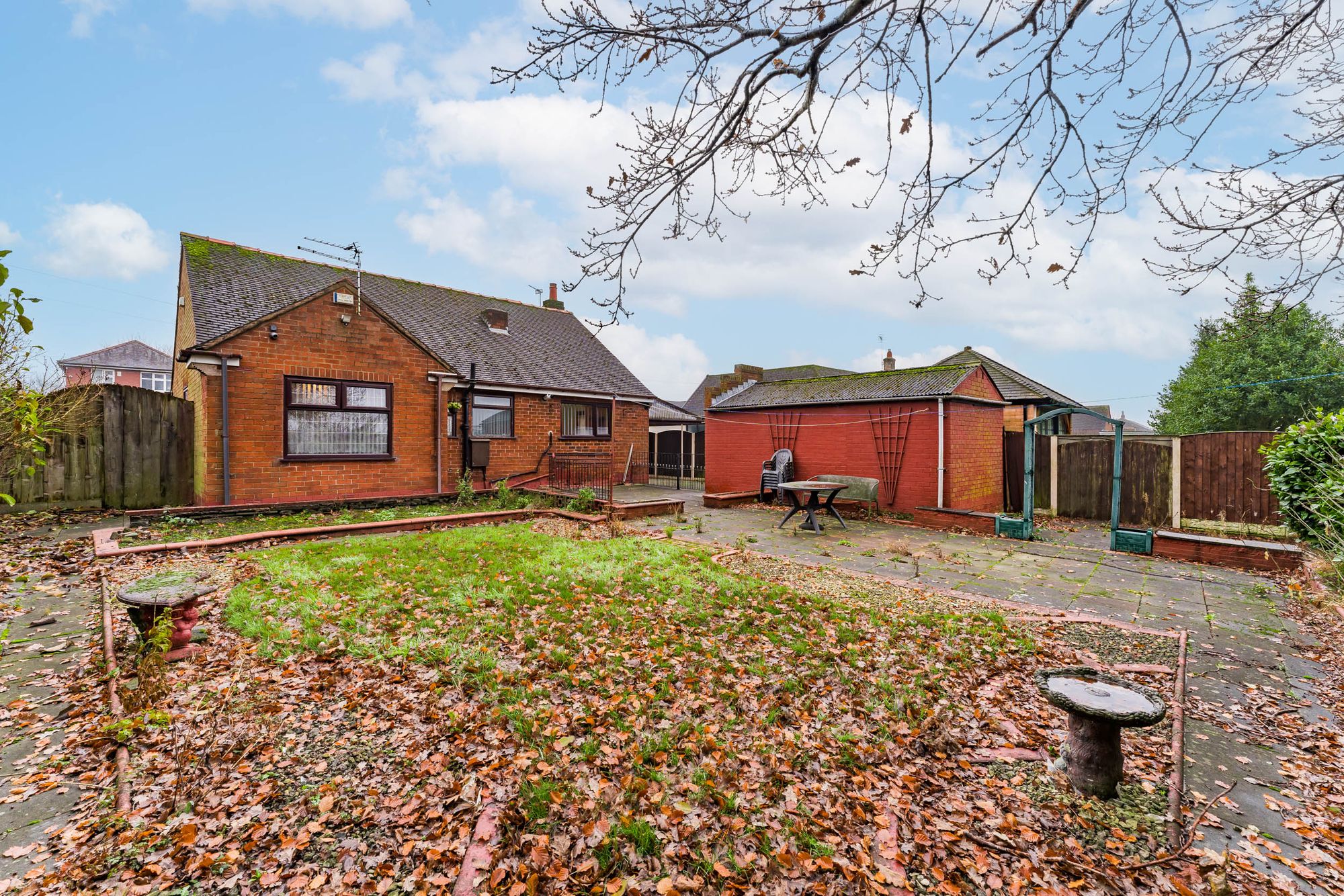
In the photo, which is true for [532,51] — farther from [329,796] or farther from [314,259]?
[314,259]

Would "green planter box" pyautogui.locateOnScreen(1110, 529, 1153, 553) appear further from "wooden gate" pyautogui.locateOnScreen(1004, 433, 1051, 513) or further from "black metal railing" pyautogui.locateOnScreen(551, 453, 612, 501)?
"black metal railing" pyautogui.locateOnScreen(551, 453, 612, 501)

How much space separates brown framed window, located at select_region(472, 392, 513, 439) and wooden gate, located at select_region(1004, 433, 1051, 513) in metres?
12.8

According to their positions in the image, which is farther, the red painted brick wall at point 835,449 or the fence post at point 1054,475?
the fence post at point 1054,475

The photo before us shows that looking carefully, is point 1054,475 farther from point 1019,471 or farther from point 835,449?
point 835,449

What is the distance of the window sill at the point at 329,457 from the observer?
10.2 metres

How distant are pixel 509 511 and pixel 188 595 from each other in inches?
261

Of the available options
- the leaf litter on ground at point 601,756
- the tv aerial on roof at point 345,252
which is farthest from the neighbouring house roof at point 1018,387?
the tv aerial on roof at point 345,252

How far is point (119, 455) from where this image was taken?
30.3ft

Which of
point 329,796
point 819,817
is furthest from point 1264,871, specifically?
point 329,796

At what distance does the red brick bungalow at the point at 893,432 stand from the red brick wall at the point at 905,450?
0.8 inches

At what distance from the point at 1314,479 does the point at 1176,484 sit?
4331 millimetres

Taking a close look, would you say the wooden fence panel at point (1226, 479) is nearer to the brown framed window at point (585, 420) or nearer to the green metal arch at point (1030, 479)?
the green metal arch at point (1030, 479)

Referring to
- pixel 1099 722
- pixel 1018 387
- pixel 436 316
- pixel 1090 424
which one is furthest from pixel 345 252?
pixel 1090 424

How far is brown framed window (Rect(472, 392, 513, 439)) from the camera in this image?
522 inches
